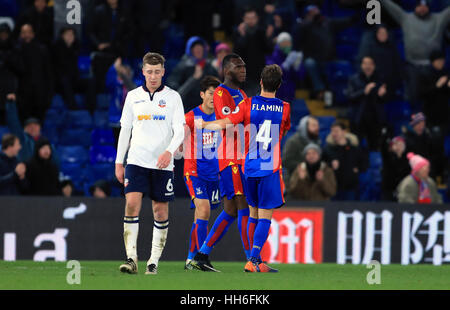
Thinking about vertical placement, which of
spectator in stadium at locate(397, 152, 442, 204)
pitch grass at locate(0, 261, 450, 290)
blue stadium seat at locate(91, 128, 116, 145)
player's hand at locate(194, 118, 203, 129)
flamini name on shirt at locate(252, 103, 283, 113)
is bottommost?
pitch grass at locate(0, 261, 450, 290)

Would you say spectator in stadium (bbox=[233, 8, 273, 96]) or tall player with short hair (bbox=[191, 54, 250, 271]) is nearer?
tall player with short hair (bbox=[191, 54, 250, 271])

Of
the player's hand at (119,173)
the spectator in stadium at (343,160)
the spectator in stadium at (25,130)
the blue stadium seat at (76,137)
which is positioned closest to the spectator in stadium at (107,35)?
the blue stadium seat at (76,137)

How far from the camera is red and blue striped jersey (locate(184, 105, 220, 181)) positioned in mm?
11852

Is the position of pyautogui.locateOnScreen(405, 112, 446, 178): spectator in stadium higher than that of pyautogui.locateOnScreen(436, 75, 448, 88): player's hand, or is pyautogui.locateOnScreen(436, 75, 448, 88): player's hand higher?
pyautogui.locateOnScreen(436, 75, 448, 88): player's hand

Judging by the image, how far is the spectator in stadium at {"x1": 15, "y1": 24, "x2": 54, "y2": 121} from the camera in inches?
682

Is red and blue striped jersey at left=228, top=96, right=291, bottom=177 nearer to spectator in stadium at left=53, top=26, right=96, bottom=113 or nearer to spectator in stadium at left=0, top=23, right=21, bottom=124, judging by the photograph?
spectator in stadium at left=0, top=23, right=21, bottom=124

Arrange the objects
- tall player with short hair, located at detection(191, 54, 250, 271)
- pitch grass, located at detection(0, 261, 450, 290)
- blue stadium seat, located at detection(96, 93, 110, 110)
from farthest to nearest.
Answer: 1. blue stadium seat, located at detection(96, 93, 110, 110)
2. tall player with short hair, located at detection(191, 54, 250, 271)
3. pitch grass, located at detection(0, 261, 450, 290)

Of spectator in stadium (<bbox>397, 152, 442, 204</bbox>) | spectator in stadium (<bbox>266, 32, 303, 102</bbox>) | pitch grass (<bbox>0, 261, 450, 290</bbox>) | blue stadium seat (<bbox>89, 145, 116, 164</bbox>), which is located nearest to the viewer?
pitch grass (<bbox>0, 261, 450, 290</bbox>)

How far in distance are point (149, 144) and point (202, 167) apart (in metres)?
1.73

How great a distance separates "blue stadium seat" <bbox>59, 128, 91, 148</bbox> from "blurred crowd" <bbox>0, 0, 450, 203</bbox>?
48 cm

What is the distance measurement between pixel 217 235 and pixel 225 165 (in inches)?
31.3

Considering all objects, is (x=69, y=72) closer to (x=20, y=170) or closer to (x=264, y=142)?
(x=20, y=170)

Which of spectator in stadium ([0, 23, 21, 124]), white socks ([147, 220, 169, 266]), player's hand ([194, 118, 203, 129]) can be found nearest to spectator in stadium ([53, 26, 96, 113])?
spectator in stadium ([0, 23, 21, 124])

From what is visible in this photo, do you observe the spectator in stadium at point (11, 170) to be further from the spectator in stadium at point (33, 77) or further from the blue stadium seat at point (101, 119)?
the blue stadium seat at point (101, 119)
